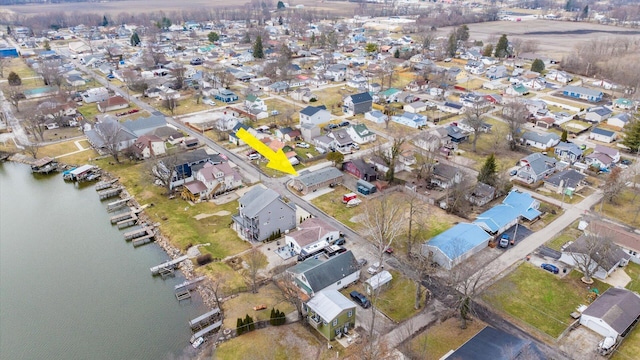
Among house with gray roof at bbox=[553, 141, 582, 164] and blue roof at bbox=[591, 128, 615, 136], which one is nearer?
house with gray roof at bbox=[553, 141, 582, 164]

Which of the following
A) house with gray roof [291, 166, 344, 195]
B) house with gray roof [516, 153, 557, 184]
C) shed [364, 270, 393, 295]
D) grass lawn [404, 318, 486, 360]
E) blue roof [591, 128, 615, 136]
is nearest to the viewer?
grass lawn [404, 318, 486, 360]

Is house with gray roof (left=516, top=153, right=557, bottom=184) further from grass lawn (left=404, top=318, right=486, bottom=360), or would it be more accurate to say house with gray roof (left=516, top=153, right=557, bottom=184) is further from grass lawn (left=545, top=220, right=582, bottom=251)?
grass lawn (left=404, top=318, right=486, bottom=360)

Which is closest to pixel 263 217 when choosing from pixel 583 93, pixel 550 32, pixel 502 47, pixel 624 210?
pixel 624 210

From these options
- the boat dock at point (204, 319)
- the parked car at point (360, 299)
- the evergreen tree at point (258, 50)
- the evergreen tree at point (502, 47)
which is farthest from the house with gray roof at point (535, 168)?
the evergreen tree at point (258, 50)

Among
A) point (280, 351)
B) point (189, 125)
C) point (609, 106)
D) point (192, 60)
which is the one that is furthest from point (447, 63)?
point (280, 351)

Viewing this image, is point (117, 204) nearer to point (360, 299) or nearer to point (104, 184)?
point (104, 184)

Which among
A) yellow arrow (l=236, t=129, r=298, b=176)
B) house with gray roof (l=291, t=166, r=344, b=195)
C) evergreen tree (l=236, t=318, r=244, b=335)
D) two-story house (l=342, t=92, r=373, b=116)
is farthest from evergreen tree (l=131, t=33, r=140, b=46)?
evergreen tree (l=236, t=318, r=244, b=335)
